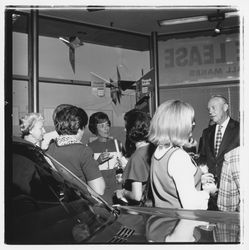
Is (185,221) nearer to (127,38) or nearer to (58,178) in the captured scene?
(58,178)

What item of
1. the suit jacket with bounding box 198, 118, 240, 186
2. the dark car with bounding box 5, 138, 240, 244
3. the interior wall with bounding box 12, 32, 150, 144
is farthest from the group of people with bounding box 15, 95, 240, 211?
the interior wall with bounding box 12, 32, 150, 144

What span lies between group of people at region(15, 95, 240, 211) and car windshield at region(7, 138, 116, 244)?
0.40 metres

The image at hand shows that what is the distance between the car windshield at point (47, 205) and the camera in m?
1.56

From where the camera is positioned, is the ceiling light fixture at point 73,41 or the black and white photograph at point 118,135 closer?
the black and white photograph at point 118,135

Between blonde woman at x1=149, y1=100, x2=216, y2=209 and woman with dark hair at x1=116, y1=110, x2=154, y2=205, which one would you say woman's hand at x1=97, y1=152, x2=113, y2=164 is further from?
blonde woman at x1=149, y1=100, x2=216, y2=209

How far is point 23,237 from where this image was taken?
5.10ft

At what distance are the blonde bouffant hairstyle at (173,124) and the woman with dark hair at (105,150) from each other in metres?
1.77

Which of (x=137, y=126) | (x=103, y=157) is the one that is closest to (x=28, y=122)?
(x=137, y=126)

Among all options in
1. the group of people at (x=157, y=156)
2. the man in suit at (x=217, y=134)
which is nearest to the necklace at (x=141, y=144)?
the group of people at (x=157, y=156)

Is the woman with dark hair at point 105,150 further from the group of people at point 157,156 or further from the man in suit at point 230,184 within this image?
the man in suit at point 230,184

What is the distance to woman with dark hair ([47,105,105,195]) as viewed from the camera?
2.62m

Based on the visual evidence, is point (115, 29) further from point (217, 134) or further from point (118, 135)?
point (217, 134)
